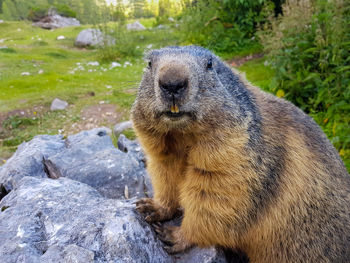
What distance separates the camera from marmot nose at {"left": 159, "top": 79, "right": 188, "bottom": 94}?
2.47 meters

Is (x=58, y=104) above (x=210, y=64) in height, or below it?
below

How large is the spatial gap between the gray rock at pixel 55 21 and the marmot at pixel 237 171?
34973 millimetres

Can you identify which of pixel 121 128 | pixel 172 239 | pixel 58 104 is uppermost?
pixel 172 239

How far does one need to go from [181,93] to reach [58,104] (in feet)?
32.7

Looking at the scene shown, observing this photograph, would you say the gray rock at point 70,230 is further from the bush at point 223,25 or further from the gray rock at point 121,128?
the bush at point 223,25

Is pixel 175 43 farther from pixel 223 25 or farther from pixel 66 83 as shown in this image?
pixel 66 83

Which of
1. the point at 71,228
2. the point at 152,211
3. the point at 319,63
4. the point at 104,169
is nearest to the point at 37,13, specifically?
the point at 319,63

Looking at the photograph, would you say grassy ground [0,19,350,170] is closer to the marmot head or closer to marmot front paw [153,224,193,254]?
the marmot head

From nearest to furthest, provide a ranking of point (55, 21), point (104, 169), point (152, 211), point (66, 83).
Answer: point (152, 211) < point (104, 169) < point (66, 83) < point (55, 21)

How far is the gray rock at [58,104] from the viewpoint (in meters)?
11.2

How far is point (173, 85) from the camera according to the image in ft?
8.11

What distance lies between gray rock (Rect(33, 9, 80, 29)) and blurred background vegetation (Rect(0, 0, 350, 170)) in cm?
321

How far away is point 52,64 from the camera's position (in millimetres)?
17969

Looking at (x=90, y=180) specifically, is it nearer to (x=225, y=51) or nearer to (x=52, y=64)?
(x=225, y=51)
